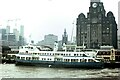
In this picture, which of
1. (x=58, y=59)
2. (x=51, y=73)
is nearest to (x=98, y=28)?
(x=58, y=59)

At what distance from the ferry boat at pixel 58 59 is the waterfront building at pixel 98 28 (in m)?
34.7

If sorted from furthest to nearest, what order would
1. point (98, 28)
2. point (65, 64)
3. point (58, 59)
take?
point (98, 28)
point (58, 59)
point (65, 64)

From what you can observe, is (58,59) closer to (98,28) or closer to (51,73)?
(51,73)

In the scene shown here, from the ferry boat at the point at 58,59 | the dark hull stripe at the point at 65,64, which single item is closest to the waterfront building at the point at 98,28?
the ferry boat at the point at 58,59

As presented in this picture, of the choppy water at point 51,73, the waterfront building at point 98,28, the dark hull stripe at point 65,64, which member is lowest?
the choppy water at point 51,73

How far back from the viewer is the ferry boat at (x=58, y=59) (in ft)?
120

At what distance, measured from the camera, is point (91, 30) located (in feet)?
246

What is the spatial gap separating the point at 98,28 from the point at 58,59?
38841 mm

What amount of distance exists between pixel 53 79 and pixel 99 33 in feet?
181

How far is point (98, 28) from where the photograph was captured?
2940 inches

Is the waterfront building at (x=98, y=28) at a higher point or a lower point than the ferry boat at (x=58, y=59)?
higher

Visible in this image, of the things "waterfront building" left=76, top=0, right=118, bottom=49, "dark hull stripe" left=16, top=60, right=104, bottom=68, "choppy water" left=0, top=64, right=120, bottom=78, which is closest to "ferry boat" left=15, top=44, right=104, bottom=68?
"dark hull stripe" left=16, top=60, right=104, bottom=68

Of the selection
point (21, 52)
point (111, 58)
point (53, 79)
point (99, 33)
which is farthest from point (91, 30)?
point (53, 79)

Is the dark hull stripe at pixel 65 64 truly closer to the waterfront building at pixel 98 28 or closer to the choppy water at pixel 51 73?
the choppy water at pixel 51 73
